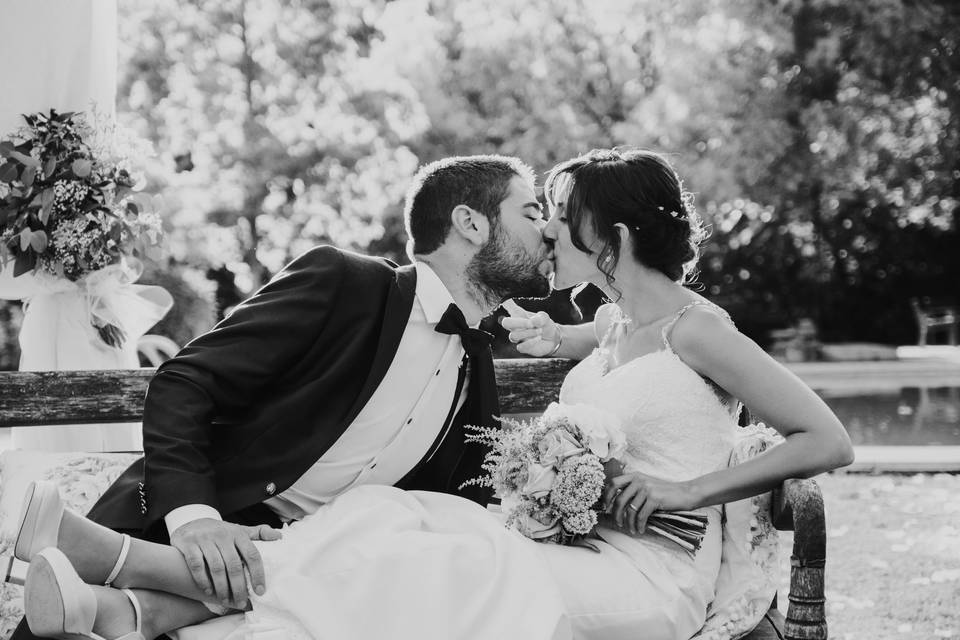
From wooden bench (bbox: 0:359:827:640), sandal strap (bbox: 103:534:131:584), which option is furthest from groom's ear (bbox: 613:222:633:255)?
sandal strap (bbox: 103:534:131:584)

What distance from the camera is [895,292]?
21.2 meters

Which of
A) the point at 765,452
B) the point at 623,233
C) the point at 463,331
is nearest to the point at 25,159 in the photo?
the point at 463,331

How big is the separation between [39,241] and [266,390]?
1965mm

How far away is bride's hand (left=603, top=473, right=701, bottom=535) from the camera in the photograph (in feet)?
9.15

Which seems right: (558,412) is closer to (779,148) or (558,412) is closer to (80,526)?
(80,526)

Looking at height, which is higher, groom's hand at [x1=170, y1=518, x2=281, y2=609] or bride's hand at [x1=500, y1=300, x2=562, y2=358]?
bride's hand at [x1=500, y1=300, x2=562, y2=358]

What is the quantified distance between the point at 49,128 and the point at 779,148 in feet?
46.0

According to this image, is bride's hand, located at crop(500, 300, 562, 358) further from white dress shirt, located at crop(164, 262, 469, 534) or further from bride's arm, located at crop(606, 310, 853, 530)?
bride's arm, located at crop(606, 310, 853, 530)

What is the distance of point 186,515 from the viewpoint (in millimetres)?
2490

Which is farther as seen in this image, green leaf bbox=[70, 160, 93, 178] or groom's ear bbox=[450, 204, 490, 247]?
green leaf bbox=[70, 160, 93, 178]

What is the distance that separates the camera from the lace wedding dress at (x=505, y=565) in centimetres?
238

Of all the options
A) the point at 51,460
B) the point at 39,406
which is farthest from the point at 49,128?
the point at 51,460

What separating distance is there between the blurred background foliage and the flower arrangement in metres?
11.3

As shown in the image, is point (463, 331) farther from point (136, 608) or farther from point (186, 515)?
point (136, 608)
